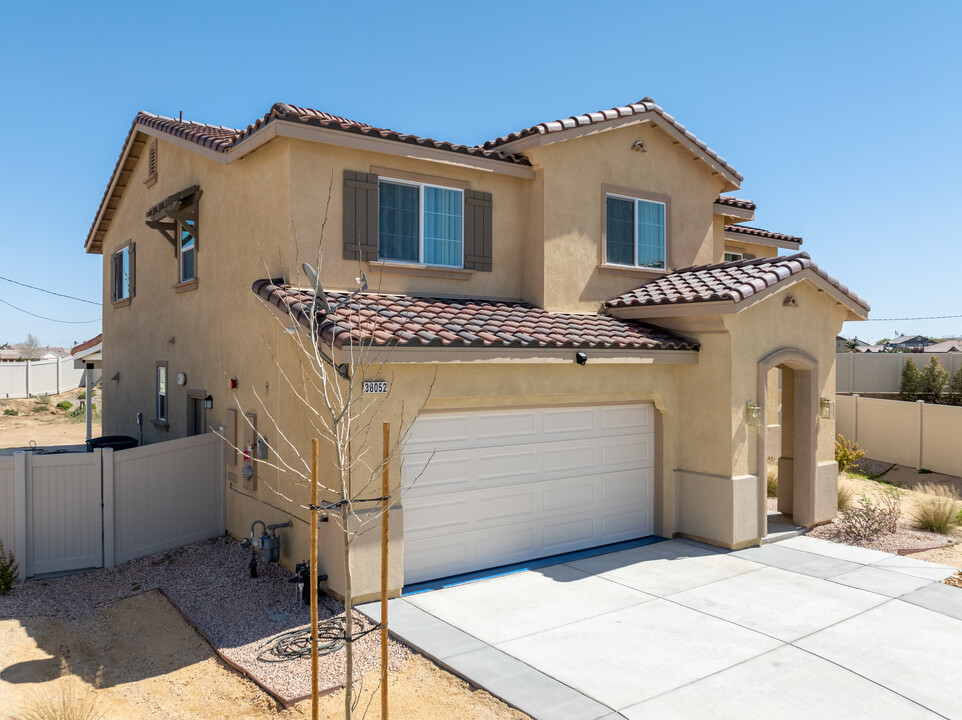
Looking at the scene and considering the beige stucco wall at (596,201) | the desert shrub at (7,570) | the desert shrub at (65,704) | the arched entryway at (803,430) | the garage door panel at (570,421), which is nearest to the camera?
the desert shrub at (65,704)

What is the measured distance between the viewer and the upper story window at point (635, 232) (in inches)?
519

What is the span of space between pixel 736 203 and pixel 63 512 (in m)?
14.4

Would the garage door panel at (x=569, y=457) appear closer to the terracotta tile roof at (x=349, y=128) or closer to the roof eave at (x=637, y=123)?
the terracotta tile roof at (x=349, y=128)

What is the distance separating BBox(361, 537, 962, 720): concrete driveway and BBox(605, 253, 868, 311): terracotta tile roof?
13.7 feet

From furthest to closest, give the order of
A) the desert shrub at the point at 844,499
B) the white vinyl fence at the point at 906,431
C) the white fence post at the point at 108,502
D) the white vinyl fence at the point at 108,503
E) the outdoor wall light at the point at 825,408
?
the white vinyl fence at the point at 906,431 → the desert shrub at the point at 844,499 → the outdoor wall light at the point at 825,408 → the white fence post at the point at 108,502 → the white vinyl fence at the point at 108,503

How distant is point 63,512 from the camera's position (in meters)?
10.3

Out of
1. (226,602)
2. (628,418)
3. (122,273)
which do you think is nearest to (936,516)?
(628,418)

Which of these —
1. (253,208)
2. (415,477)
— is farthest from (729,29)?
(415,477)

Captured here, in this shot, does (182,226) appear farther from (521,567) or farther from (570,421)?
(521,567)

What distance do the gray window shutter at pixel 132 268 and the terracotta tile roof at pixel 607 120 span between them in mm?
9423

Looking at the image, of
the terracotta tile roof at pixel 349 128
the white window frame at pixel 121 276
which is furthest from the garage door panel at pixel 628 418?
the white window frame at pixel 121 276

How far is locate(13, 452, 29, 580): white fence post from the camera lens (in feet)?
32.3

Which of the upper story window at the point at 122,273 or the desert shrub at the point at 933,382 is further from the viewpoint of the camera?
the desert shrub at the point at 933,382

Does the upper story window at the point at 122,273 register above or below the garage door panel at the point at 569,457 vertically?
above
